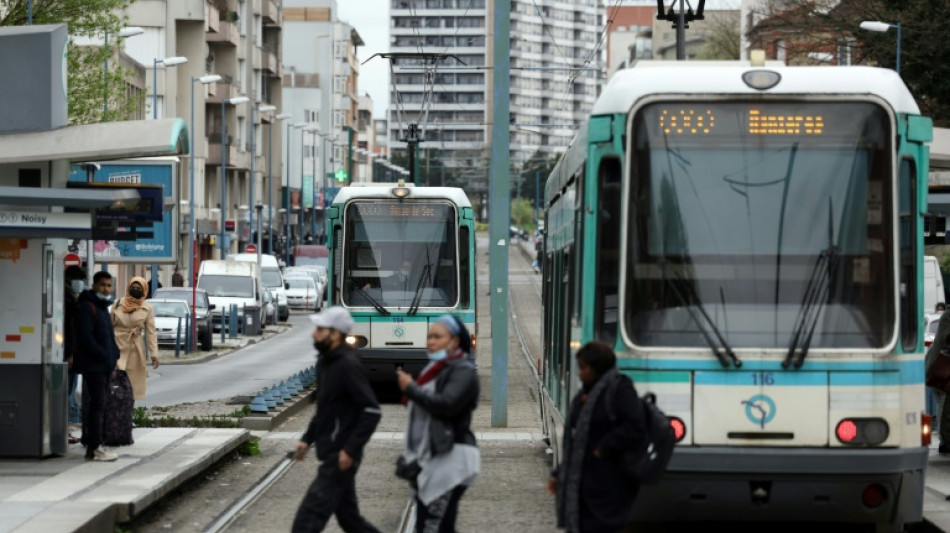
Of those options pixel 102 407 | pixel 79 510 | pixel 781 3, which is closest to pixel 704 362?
pixel 79 510

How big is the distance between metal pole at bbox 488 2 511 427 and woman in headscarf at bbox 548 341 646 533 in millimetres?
13525

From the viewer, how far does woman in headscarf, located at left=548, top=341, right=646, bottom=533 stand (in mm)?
8961

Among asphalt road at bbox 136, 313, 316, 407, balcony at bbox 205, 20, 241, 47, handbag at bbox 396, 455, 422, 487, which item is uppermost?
balcony at bbox 205, 20, 241, 47

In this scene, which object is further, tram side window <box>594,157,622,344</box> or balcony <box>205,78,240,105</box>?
balcony <box>205,78,240,105</box>

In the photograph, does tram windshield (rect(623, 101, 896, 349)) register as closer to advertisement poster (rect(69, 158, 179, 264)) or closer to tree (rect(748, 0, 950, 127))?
advertisement poster (rect(69, 158, 179, 264))

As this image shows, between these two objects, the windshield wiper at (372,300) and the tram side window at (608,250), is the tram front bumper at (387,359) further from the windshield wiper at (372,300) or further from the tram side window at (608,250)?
the tram side window at (608,250)

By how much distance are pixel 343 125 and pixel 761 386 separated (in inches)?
5809

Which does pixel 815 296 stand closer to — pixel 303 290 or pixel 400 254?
pixel 400 254

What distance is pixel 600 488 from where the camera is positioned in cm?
905

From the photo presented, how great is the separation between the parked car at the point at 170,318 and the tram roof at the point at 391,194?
2004 cm

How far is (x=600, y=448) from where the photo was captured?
8.96 meters

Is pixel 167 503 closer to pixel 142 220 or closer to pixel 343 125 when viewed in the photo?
pixel 142 220

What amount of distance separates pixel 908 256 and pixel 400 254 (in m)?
15.8

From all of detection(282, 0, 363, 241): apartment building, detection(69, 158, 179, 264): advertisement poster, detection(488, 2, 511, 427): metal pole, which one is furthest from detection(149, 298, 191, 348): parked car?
detection(282, 0, 363, 241): apartment building
